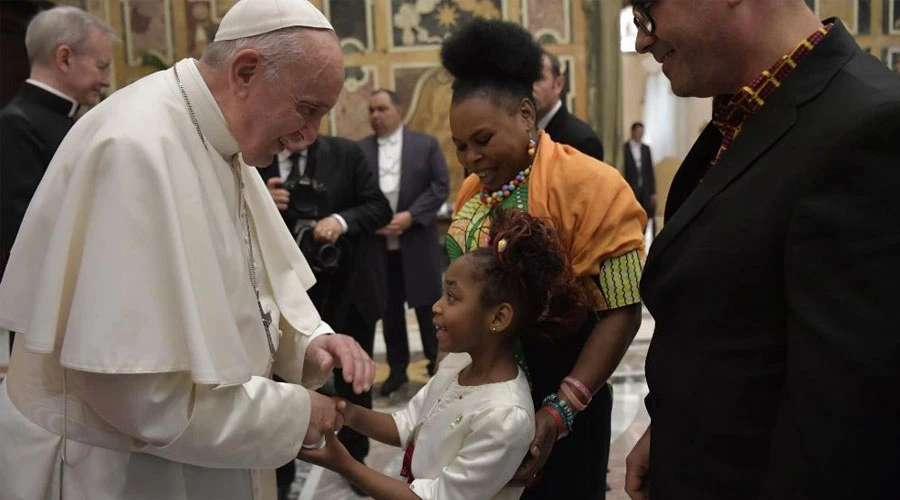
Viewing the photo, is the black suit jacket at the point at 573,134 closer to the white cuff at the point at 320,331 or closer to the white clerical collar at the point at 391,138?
the white cuff at the point at 320,331

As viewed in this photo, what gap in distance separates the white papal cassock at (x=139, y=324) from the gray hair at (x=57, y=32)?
218cm

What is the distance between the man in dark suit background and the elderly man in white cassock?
3654 millimetres

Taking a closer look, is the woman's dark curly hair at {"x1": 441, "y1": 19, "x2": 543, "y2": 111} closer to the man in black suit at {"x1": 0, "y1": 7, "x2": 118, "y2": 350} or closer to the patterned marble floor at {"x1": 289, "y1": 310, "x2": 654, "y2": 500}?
the man in black suit at {"x1": 0, "y1": 7, "x2": 118, "y2": 350}

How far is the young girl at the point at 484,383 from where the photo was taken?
6.80ft

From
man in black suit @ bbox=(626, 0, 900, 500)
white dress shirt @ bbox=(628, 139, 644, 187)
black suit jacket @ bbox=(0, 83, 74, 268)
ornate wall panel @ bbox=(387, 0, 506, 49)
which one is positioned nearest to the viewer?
man in black suit @ bbox=(626, 0, 900, 500)

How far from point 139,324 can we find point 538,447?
1.04m

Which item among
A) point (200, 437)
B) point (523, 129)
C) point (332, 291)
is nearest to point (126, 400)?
point (200, 437)

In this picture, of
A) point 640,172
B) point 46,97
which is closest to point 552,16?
point 640,172

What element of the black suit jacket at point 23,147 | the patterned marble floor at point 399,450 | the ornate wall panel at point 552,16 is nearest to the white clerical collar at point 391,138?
the patterned marble floor at point 399,450

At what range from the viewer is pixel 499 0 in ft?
34.1

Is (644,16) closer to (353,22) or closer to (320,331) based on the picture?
(320,331)

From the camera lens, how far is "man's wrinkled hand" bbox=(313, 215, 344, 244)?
4066 mm

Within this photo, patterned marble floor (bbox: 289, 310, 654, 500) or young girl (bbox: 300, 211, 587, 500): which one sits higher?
young girl (bbox: 300, 211, 587, 500)

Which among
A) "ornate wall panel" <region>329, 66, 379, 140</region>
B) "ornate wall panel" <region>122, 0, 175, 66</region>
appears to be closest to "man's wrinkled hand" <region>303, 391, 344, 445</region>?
"ornate wall panel" <region>329, 66, 379, 140</region>
